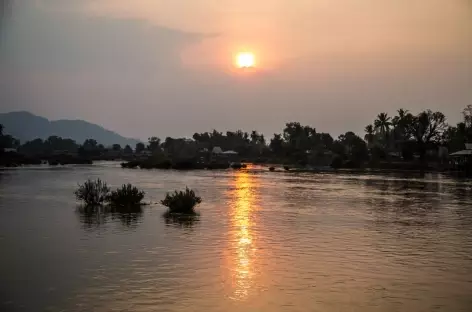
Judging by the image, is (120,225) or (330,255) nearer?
(330,255)

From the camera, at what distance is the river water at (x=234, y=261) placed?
899 cm

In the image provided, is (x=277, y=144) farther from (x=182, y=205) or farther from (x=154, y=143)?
(x=182, y=205)

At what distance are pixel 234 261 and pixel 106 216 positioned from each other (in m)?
9.19

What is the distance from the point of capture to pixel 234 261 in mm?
12039

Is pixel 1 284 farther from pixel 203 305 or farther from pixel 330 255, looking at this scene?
pixel 330 255

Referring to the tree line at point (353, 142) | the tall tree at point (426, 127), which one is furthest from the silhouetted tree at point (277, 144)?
the tall tree at point (426, 127)

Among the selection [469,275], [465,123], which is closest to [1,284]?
[469,275]

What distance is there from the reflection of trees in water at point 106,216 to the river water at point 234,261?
0.07m

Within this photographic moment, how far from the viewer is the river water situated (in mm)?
8992

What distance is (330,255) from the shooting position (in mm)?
12867

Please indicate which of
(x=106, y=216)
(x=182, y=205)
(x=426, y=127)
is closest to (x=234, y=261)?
(x=106, y=216)

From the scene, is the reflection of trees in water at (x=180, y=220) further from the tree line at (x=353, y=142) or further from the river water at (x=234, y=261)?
the tree line at (x=353, y=142)

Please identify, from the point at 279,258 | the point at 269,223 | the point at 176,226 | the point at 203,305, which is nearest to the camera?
the point at 203,305

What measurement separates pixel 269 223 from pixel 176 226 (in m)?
3.40
